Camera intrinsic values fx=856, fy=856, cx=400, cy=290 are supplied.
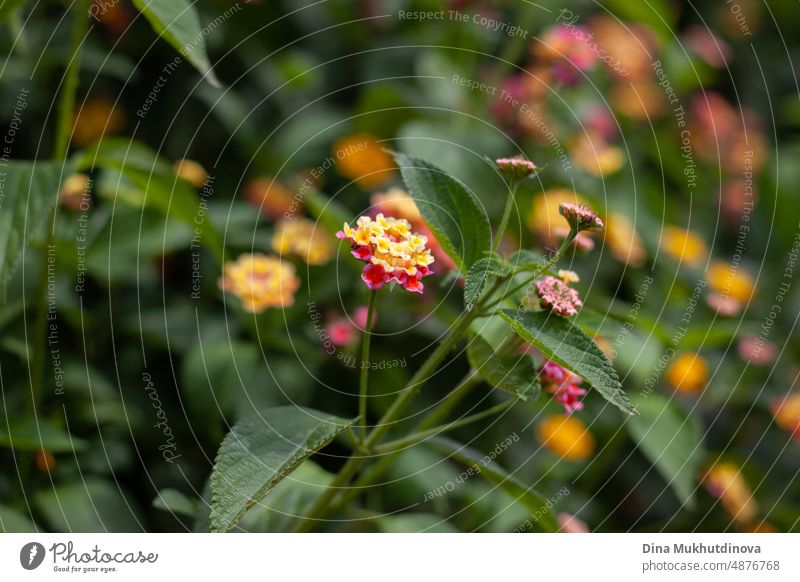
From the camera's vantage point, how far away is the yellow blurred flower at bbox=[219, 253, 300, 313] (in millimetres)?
764

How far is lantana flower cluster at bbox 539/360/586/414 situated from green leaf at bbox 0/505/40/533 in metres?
0.42

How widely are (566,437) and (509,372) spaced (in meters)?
0.49

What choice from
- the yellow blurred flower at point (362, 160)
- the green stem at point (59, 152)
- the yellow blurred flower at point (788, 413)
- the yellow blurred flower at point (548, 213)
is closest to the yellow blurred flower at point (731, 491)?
the yellow blurred flower at point (788, 413)

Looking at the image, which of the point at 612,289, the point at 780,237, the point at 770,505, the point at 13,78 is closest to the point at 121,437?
the point at 13,78

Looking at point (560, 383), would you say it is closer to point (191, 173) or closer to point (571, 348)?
point (571, 348)

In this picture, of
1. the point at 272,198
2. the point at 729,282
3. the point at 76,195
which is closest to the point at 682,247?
the point at 729,282

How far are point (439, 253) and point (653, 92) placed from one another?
0.77 m

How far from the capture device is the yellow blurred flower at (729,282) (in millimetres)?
1161

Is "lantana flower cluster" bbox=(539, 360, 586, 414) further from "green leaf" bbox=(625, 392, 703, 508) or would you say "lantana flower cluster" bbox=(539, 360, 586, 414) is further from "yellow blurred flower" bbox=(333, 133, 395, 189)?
"yellow blurred flower" bbox=(333, 133, 395, 189)

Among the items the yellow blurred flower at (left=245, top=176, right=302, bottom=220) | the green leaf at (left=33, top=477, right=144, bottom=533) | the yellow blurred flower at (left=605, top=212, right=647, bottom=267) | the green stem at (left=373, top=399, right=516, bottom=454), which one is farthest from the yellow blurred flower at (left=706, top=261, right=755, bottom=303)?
the green leaf at (left=33, top=477, right=144, bottom=533)

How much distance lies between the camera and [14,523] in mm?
667

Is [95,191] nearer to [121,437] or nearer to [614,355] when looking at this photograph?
[121,437]
